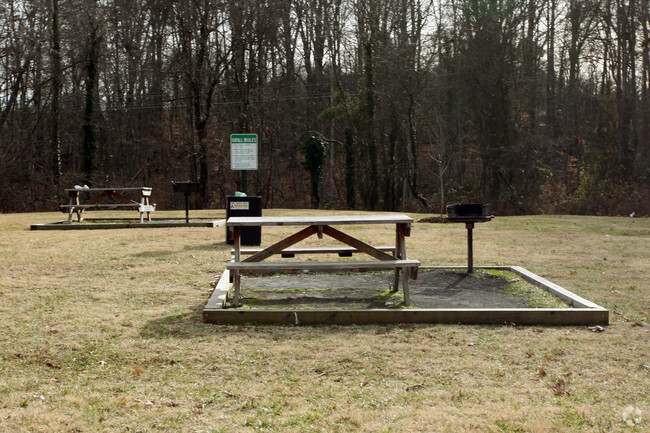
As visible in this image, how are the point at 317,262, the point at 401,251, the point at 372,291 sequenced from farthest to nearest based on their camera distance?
the point at 372,291, the point at 401,251, the point at 317,262

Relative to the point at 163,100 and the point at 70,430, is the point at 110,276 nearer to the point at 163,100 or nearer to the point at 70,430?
the point at 70,430

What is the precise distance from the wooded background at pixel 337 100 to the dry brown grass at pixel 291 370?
2264 cm

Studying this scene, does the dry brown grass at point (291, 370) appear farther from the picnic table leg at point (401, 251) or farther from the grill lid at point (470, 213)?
the grill lid at point (470, 213)

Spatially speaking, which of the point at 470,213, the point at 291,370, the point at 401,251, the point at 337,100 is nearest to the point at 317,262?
the point at 401,251

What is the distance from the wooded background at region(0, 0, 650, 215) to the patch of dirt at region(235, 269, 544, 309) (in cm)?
2037

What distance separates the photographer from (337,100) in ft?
116

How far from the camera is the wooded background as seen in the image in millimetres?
29406

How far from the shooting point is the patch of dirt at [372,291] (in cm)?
614

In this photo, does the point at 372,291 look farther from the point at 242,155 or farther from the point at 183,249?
the point at 242,155

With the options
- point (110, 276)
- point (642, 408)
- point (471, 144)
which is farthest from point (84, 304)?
point (471, 144)

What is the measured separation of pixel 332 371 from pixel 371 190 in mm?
29227

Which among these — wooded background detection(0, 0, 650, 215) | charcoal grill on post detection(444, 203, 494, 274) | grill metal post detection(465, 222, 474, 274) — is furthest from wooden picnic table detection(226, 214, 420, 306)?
wooded background detection(0, 0, 650, 215)

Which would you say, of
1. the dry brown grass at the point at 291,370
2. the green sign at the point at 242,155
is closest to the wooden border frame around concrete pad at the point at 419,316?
the dry brown grass at the point at 291,370

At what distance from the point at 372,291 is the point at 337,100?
29237 millimetres
